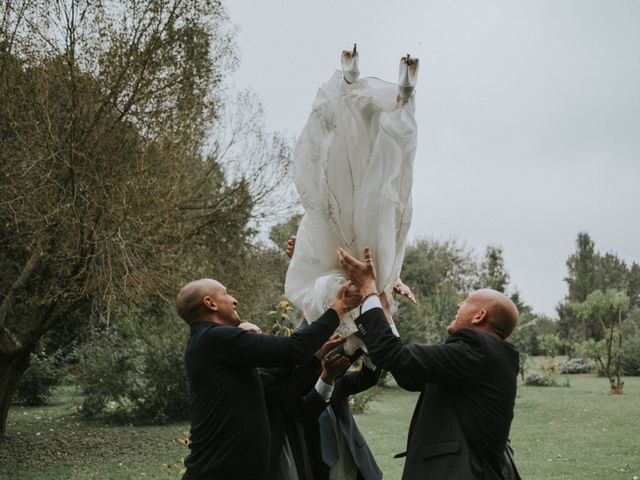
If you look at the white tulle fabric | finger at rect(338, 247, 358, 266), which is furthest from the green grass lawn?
finger at rect(338, 247, 358, 266)

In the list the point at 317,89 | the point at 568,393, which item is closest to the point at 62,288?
the point at 317,89

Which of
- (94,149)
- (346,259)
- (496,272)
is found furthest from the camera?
(496,272)

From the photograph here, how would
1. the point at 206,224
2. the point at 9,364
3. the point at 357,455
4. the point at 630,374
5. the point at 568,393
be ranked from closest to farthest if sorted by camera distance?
1. the point at 357,455
2. the point at 9,364
3. the point at 206,224
4. the point at 568,393
5. the point at 630,374

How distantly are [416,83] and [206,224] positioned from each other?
11.9 metres

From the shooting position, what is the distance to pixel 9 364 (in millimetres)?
12414

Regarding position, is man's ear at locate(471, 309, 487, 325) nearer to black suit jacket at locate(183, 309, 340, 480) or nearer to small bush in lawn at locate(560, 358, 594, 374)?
black suit jacket at locate(183, 309, 340, 480)

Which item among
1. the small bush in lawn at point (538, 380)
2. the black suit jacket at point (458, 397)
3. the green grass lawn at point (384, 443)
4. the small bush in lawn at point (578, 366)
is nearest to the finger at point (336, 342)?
the black suit jacket at point (458, 397)

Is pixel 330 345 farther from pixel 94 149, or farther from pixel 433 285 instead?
pixel 433 285

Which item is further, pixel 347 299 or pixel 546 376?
pixel 546 376

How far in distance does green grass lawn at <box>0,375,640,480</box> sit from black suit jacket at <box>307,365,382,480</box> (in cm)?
574

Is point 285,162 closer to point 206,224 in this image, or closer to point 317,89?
point 206,224

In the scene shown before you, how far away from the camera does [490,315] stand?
3.40 meters

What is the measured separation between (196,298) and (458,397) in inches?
58.6

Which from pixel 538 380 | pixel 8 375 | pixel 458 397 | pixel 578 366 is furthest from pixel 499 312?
pixel 578 366
